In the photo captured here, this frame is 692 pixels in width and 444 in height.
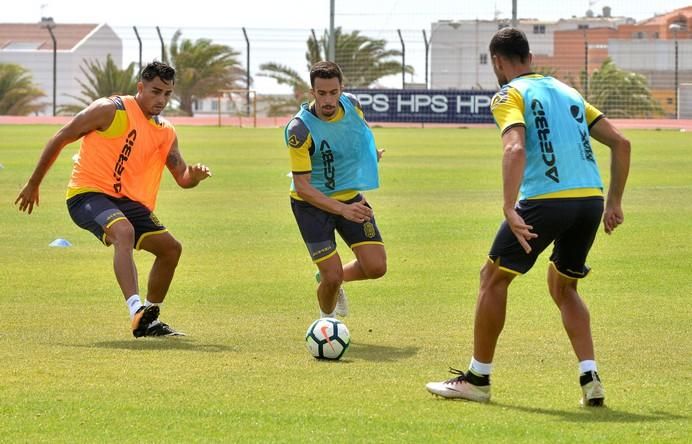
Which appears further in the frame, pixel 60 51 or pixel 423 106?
pixel 60 51

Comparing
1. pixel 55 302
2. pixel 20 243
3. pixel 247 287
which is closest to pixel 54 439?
pixel 55 302

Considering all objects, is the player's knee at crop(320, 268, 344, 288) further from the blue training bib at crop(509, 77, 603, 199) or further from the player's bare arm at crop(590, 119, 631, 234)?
the blue training bib at crop(509, 77, 603, 199)

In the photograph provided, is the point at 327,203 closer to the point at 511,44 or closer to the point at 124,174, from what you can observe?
the point at 124,174

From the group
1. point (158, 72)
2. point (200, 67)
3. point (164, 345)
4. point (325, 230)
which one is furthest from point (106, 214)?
point (200, 67)

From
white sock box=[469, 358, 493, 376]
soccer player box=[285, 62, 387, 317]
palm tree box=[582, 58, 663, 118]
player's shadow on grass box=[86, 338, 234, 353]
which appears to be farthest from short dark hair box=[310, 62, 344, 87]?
palm tree box=[582, 58, 663, 118]

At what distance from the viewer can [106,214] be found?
1036 centimetres

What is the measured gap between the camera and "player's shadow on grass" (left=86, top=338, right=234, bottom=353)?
376 inches

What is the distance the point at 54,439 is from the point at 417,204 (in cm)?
1525

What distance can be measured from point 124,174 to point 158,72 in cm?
84

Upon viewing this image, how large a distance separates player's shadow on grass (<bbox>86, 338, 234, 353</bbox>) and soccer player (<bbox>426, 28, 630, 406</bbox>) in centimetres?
225

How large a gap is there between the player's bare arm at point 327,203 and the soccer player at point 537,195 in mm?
2103

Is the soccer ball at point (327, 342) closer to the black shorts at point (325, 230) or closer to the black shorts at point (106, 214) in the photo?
the black shorts at point (325, 230)

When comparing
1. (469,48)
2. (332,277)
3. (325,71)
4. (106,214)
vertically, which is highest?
(469,48)

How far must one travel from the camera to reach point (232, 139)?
143ft
